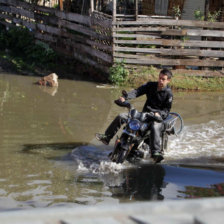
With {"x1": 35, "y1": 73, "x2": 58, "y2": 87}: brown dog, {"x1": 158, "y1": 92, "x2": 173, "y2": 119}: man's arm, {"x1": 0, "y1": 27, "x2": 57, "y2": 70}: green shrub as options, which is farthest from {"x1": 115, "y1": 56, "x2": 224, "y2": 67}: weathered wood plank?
{"x1": 158, "y1": 92, "x2": 173, "y2": 119}: man's arm

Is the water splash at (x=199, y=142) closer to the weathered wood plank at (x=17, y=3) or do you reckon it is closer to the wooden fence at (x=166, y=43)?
the wooden fence at (x=166, y=43)

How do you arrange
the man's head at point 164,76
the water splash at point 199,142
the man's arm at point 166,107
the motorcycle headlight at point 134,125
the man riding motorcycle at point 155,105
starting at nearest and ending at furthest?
the motorcycle headlight at point 134,125 → the man riding motorcycle at point 155,105 → the man's head at point 164,76 → the man's arm at point 166,107 → the water splash at point 199,142

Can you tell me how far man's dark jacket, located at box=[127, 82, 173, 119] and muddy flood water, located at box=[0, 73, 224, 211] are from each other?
2.94 feet

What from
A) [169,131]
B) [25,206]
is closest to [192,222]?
[25,206]

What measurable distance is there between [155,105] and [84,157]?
1.46m

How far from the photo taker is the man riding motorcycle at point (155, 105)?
668cm

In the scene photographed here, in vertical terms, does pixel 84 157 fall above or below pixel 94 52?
below

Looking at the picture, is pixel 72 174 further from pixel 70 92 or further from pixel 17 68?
pixel 17 68

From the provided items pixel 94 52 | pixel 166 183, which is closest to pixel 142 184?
pixel 166 183

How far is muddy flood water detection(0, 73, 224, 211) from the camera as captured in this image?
5867mm

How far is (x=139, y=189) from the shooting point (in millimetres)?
6137

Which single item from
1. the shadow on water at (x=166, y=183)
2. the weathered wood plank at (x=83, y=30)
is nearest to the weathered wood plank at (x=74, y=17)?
the weathered wood plank at (x=83, y=30)

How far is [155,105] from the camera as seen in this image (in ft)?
23.8

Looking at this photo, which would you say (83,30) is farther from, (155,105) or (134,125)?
(134,125)
